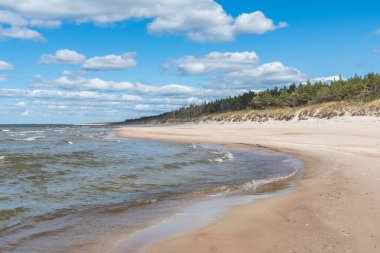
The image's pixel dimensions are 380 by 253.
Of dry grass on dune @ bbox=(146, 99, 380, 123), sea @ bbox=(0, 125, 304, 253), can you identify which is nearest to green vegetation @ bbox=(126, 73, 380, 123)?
dry grass on dune @ bbox=(146, 99, 380, 123)

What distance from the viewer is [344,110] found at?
177 feet

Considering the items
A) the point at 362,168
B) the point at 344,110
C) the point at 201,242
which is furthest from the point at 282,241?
the point at 344,110

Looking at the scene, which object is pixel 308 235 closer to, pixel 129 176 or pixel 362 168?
pixel 362 168

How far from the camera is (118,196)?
41.7ft

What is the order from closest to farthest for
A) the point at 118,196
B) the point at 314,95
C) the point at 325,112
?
the point at 118,196, the point at 325,112, the point at 314,95

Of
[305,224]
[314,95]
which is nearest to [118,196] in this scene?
[305,224]

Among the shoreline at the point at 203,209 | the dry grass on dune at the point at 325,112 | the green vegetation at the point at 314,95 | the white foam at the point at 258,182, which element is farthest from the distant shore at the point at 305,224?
the green vegetation at the point at 314,95

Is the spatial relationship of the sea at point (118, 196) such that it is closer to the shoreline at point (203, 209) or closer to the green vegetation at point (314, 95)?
the shoreline at point (203, 209)

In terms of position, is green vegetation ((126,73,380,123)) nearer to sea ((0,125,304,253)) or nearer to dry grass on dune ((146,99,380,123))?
dry grass on dune ((146,99,380,123))

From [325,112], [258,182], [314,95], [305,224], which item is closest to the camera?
[305,224]

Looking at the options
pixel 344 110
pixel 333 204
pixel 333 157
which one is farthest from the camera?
pixel 344 110

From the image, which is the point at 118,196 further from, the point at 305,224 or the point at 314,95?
the point at 314,95

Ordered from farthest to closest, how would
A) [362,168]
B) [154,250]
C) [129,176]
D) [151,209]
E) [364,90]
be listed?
[364,90] < [129,176] < [362,168] < [151,209] < [154,250]

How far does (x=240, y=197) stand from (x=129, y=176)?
6443 mm
